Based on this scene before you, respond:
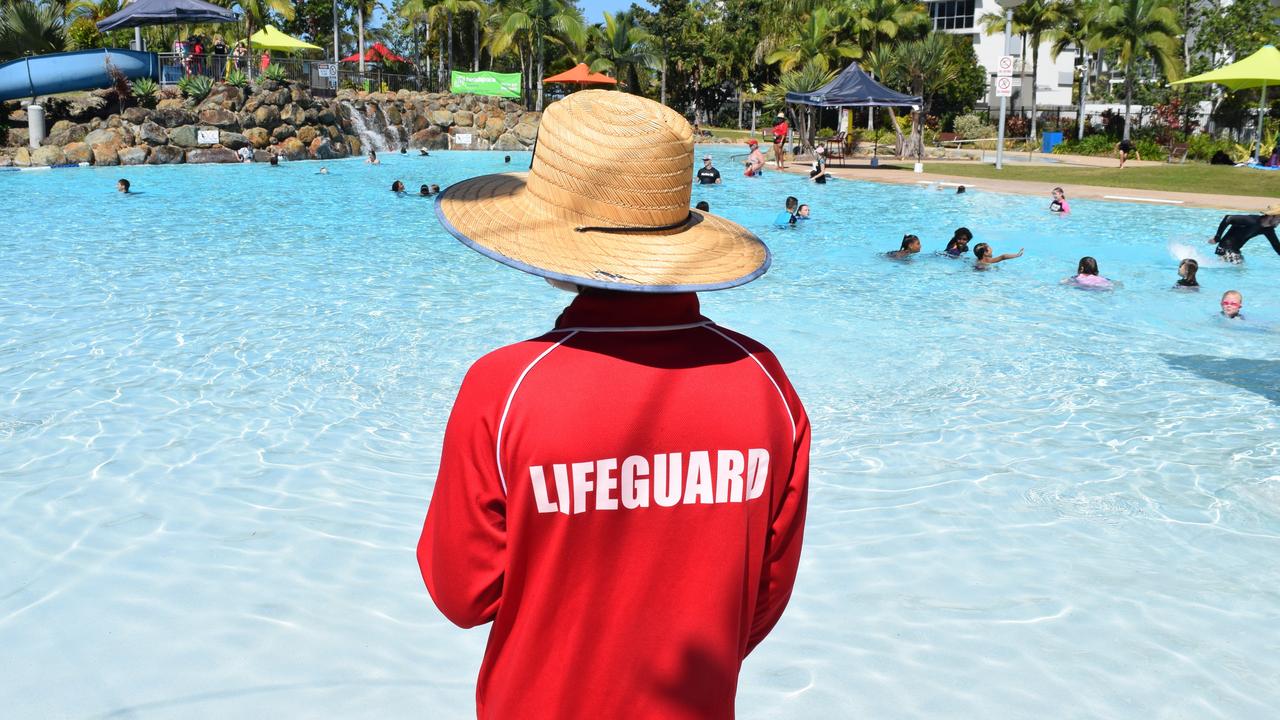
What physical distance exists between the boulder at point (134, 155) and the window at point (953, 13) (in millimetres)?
43403

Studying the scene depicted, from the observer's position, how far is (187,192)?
72.2 ft

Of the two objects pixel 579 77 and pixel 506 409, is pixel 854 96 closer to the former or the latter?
pixel 579 77

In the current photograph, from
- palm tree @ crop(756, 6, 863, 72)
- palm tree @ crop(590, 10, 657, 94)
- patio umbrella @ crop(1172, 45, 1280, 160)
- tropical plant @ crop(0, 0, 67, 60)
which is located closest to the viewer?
patio umbrella @ crop(1172, 45, 1280, 160)

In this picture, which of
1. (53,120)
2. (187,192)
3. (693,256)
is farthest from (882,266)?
(53,120)

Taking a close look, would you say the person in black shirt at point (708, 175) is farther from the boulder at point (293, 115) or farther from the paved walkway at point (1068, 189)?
the boulder at point (293, 115)

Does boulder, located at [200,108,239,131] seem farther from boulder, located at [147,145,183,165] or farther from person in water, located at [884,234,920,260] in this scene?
person in water, located at [884,234,920,260]

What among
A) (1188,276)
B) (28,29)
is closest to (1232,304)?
(1188,276)

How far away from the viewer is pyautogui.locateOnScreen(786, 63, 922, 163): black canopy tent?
30875 mm

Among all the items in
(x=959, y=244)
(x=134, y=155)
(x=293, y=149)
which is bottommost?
(x=959, y=244)

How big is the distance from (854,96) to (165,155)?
67.9 feet

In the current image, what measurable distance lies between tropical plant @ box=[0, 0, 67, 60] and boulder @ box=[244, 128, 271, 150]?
8.27 metres

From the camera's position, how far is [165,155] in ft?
94.5

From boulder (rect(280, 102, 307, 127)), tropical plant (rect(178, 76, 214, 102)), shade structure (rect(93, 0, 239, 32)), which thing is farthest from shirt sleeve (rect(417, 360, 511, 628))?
boulder (rect(280, 102, 307, 127))

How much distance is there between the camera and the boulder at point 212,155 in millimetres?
29281
